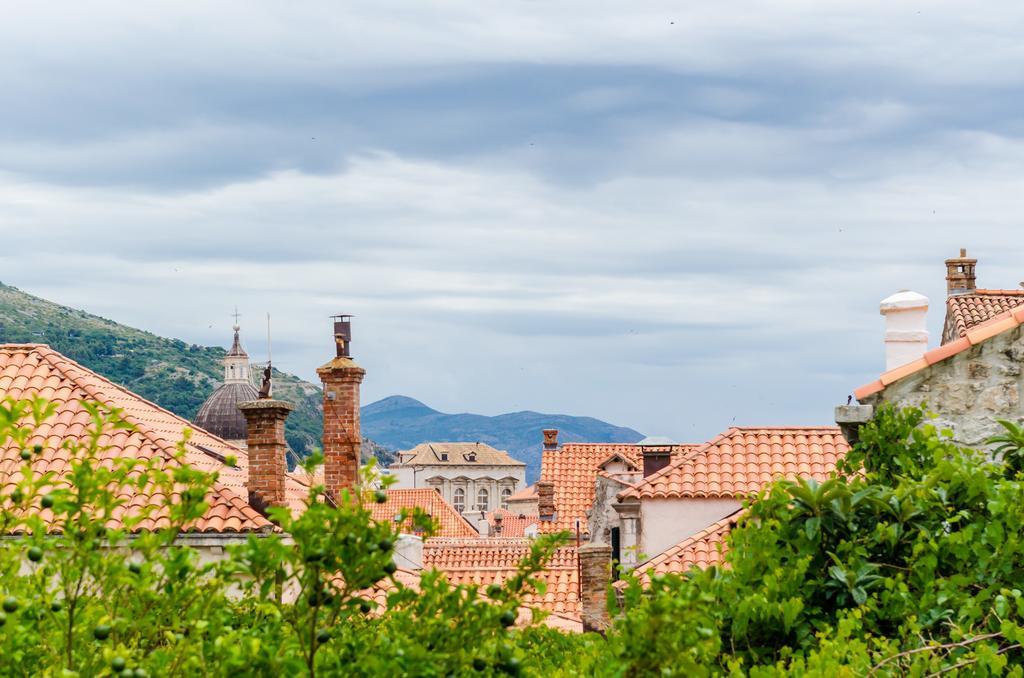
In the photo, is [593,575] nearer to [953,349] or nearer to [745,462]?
[745,462]

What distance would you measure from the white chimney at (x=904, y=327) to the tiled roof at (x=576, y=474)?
21018mm

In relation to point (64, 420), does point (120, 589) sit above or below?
below

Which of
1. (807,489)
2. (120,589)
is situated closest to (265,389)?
(807,489)

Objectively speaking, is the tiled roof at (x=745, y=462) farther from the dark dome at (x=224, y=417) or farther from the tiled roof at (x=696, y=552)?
the dark dome at (x=224, y=417)

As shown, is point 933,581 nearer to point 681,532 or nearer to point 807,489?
point 807,489

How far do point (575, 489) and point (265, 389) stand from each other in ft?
61.4

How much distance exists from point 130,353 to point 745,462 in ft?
530

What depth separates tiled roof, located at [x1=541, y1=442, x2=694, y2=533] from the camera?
36.5m

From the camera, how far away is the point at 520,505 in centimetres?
11069

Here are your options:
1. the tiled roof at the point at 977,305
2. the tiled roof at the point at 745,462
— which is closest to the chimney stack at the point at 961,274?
the tiled roof at the point at 977,305

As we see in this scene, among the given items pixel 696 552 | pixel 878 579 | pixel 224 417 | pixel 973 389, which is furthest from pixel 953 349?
pixel 224 417

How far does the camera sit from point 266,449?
18.0m

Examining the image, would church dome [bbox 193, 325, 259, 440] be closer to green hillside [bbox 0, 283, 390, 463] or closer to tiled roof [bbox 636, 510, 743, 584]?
green hillside [bbox 0, 283, 390, 463]

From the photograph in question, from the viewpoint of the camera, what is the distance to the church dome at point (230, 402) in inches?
3467
